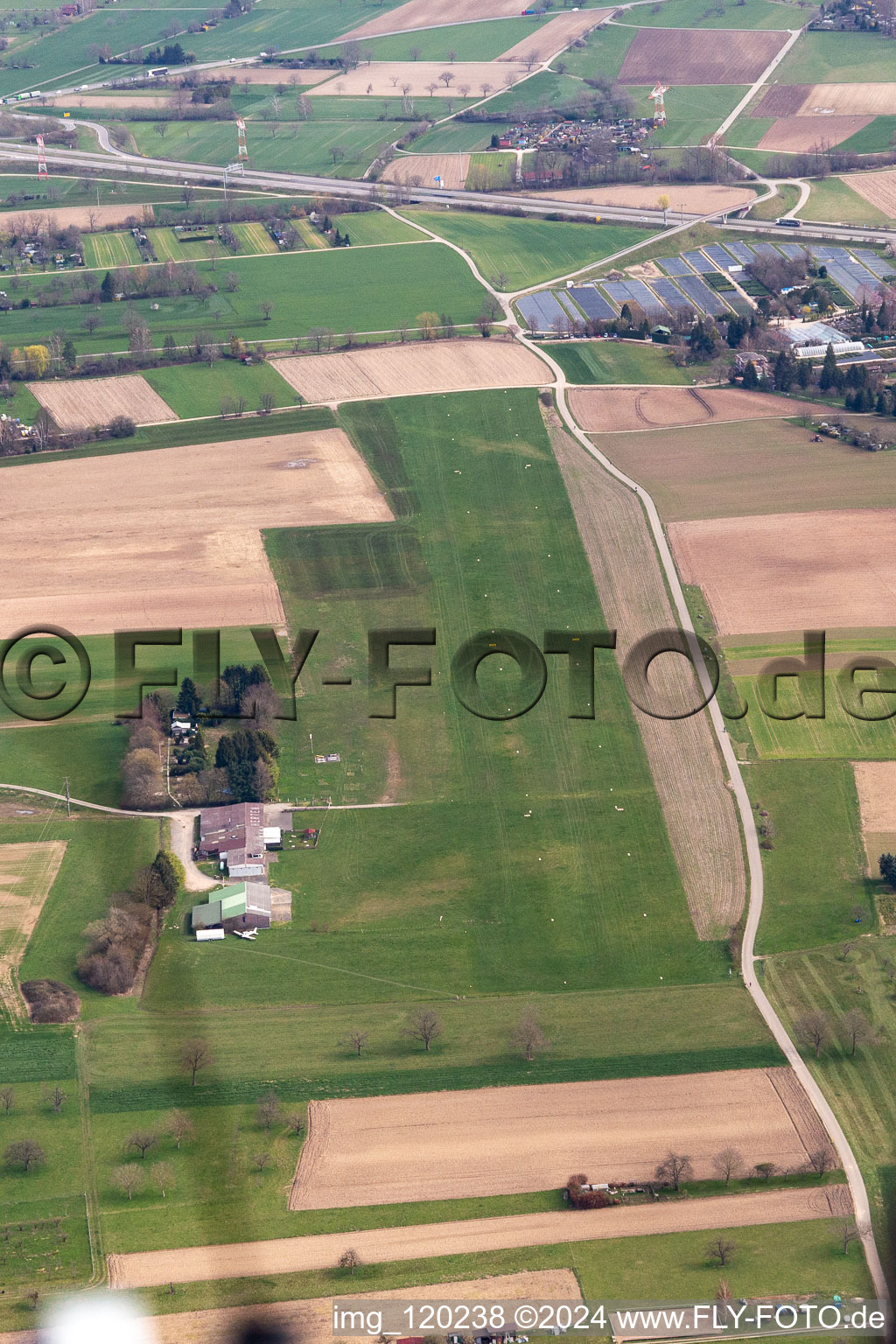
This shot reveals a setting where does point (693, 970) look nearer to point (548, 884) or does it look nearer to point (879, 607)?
point (548, 884)

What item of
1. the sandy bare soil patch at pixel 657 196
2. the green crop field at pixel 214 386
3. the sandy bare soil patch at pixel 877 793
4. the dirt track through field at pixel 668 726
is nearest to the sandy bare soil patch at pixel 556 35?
the sandy bare soil patch at pixel 657 196

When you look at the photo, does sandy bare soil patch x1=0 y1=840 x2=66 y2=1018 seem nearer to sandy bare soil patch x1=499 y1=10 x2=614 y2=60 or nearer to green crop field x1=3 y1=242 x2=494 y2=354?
green crop field x1=3 y1=242 x2=494 y2=354

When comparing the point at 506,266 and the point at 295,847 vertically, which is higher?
the point at 506,266

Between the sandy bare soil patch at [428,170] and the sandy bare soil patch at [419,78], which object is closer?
the sandy bare soil patch at [428,170]

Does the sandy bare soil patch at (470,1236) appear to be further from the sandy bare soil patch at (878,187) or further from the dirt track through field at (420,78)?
the dirt track through field at (420,78)

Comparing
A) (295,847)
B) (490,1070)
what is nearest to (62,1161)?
(490,1070)

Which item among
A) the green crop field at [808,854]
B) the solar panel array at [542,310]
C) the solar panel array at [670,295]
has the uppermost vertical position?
the solar panel array at [670,295]

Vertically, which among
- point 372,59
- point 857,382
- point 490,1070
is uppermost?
point 372,59
